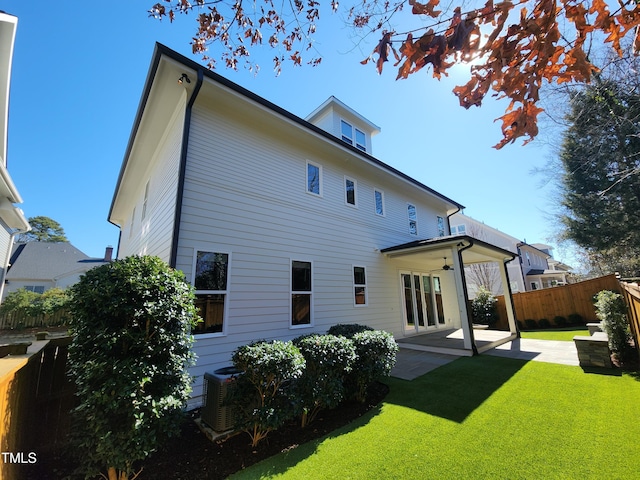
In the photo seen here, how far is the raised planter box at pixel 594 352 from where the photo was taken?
565 centimetres

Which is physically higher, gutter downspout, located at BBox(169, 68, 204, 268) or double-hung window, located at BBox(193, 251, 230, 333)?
gutter downspout, located at BBox(169, 68, 204, 268)

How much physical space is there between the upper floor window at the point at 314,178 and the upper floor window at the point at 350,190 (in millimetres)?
1180

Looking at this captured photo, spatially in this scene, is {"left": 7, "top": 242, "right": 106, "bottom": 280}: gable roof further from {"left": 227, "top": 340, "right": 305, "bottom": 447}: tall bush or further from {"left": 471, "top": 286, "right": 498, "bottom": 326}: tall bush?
{"left": 471, "top": 286, "right": 498, "bottom": 326}: tall bush

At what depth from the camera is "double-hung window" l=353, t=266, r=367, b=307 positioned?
8482 millimetres

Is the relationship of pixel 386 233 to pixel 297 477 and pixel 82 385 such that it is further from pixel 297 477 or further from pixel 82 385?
pixel 82 385

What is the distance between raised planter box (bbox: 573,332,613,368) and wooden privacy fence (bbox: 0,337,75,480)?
9299mm

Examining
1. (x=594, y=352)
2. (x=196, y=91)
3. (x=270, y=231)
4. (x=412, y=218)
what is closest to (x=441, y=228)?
(x=412, y=218)

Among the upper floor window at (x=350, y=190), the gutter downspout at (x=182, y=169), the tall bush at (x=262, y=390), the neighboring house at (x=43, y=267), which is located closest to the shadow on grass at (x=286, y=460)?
the tall bush at (x=262, y=390)

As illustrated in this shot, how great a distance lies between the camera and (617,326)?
6133 mm

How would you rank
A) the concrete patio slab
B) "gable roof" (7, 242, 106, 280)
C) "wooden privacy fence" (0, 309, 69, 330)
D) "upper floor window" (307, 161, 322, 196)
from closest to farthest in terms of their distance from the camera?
the concrete patio slab < "upper floor window" (307, 161, 322, 196) < "wooden privacy fence" (0, 309, 69, 330) < "gable roof" (7, 242, 106, 280)

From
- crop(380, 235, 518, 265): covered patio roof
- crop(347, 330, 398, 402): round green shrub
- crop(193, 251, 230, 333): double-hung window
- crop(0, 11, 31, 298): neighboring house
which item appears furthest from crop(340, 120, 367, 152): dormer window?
crop(0, 11, 31, 298): neighboring house

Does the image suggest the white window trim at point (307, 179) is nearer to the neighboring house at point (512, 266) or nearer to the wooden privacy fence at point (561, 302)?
the wooden privacy fence at point (561, 302)

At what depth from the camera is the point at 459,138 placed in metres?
5.88

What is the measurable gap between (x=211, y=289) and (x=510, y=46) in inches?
221
